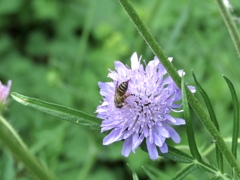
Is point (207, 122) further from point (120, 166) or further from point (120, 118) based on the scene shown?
point (120, 166)

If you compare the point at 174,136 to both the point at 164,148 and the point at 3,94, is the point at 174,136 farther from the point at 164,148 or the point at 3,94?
the point at 3,94

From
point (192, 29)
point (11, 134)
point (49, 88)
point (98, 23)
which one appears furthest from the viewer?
point (98, 23)

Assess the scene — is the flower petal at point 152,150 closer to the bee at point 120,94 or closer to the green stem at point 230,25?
the bee at point 120,94

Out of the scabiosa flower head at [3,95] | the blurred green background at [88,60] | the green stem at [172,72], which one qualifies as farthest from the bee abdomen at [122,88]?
the blurred green background at [88,60]

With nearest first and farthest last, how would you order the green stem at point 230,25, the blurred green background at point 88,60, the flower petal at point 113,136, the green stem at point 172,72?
the green stem at point 172,72, the flower petal at point 113,136, the green stem at point 230,25, the blurred green background at point 88,60

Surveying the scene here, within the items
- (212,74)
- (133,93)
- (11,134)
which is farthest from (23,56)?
(133,93)

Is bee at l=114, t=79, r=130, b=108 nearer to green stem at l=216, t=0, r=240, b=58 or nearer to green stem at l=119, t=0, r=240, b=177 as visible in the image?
green stem at l=119, t=0, r=240, b=177

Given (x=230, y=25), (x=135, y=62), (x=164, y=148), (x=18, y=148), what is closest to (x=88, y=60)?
(x=18, y=148)
